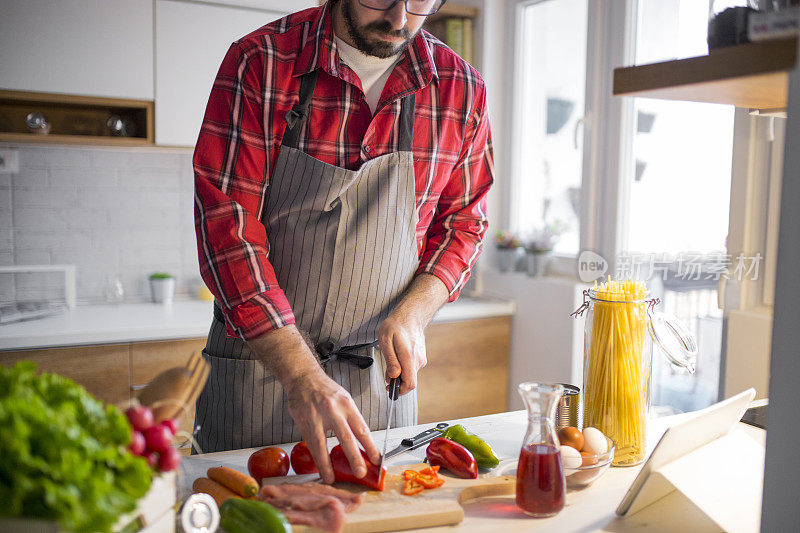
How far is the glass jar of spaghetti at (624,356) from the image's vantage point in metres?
1.16

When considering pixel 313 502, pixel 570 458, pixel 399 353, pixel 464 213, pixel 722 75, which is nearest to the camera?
pixel 722 75

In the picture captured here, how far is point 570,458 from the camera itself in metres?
1.05

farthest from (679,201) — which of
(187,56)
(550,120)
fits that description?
(187,56)

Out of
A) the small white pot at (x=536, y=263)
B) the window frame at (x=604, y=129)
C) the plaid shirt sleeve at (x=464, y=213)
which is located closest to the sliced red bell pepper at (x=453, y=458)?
the plaid shirt sleeve at (x=464, y=213)

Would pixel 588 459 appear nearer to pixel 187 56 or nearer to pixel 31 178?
pixel 187 56

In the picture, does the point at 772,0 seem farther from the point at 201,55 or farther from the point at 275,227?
the point at 201,55

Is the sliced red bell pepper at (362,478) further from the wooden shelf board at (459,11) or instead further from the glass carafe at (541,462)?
the wooden shelf board at (459,11)

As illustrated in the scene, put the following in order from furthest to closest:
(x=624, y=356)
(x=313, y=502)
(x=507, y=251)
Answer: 1. (x=507, y=251)
2. (x=624, y=356)
3. (x=313, y=502)

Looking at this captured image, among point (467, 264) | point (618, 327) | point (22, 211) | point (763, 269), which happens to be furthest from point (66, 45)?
point (763, 269)

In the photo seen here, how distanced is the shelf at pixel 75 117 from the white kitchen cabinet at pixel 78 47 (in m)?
0.03

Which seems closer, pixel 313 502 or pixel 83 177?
pixel 313 502

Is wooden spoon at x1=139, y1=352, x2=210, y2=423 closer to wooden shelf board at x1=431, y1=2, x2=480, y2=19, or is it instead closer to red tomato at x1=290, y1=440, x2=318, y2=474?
red tomato at x1=290, y1=440, x2=318, y2=474

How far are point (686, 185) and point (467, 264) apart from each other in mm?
1204

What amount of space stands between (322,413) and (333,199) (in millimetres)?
516
